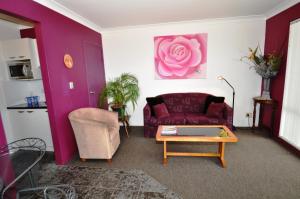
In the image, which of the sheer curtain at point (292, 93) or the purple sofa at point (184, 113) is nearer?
the sheer curtain at point (292, 93)

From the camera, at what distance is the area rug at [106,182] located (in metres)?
2.07

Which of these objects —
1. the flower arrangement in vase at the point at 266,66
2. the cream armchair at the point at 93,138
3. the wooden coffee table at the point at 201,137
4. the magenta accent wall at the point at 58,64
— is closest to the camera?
the magenta accent wall at the point at 58,64

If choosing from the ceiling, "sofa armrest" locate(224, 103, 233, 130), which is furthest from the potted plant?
"sofa armrest" locate(224, 103, 233, 130)

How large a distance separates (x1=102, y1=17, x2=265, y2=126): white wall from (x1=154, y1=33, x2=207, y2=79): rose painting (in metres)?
0.12

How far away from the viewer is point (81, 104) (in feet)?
11.1

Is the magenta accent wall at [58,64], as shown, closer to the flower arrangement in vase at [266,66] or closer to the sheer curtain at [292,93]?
the flower arrangement in vase at [266,66]

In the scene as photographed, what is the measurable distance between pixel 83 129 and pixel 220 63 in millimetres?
3442

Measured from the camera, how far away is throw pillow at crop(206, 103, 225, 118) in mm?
3539

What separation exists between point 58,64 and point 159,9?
2076mm

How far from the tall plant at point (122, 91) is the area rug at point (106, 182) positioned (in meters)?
1.71

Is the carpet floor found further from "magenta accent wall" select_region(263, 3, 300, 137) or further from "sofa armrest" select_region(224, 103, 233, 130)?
"magenta accent wall" select_region(263, 3, 300, 137)

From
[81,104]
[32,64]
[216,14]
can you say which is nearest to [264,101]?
[216,14]

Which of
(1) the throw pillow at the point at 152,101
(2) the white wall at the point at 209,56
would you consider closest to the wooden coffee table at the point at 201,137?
(1) the throw pillow at the point at 152,101

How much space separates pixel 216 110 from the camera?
3.58 m
